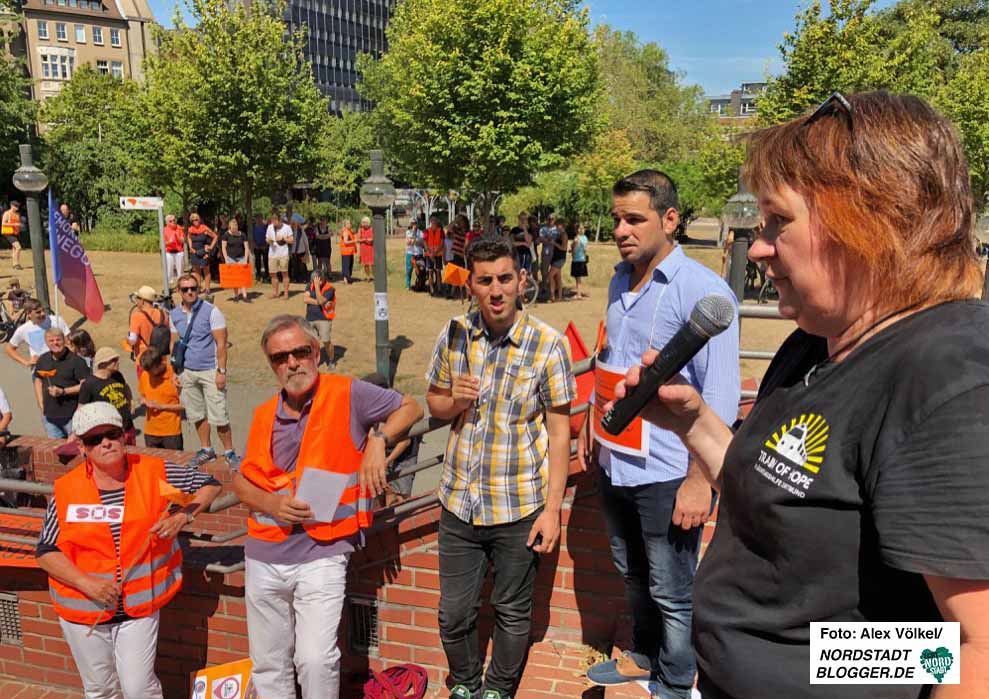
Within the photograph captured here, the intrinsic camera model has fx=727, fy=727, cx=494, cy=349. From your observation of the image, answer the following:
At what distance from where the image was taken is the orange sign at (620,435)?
9.43 ft

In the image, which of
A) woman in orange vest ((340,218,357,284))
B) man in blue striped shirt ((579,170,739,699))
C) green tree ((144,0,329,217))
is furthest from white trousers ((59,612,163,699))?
green tree ((144,0,329,217))

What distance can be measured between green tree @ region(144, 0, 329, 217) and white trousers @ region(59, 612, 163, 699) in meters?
18.8

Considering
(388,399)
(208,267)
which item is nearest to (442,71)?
(208,267)

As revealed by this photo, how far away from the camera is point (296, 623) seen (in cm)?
337

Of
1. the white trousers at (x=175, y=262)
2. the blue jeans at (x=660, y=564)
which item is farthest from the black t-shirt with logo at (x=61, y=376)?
the white trousers at (x=175, y=262)

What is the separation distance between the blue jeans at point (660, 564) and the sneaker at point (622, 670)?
0.06 m

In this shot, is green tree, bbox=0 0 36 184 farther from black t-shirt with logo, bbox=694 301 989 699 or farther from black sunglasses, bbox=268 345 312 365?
black t-shirt with logo, bbox=694 301 989 699

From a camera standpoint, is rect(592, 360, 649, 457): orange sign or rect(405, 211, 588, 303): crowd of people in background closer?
rect(592, 360, 649, 457): orange sign

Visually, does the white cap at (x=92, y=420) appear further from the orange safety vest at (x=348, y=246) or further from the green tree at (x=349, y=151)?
the green tree at (x=349, y=151)

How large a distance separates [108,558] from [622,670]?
2.48 metres

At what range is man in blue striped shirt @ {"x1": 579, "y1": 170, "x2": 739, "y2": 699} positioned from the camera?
275cm

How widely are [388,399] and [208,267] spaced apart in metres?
16.4

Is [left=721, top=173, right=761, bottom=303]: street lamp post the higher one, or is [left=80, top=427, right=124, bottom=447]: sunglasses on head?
[left=721, top=173, right=761, bottom=303]: street lamp post

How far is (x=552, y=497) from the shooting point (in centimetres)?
312
